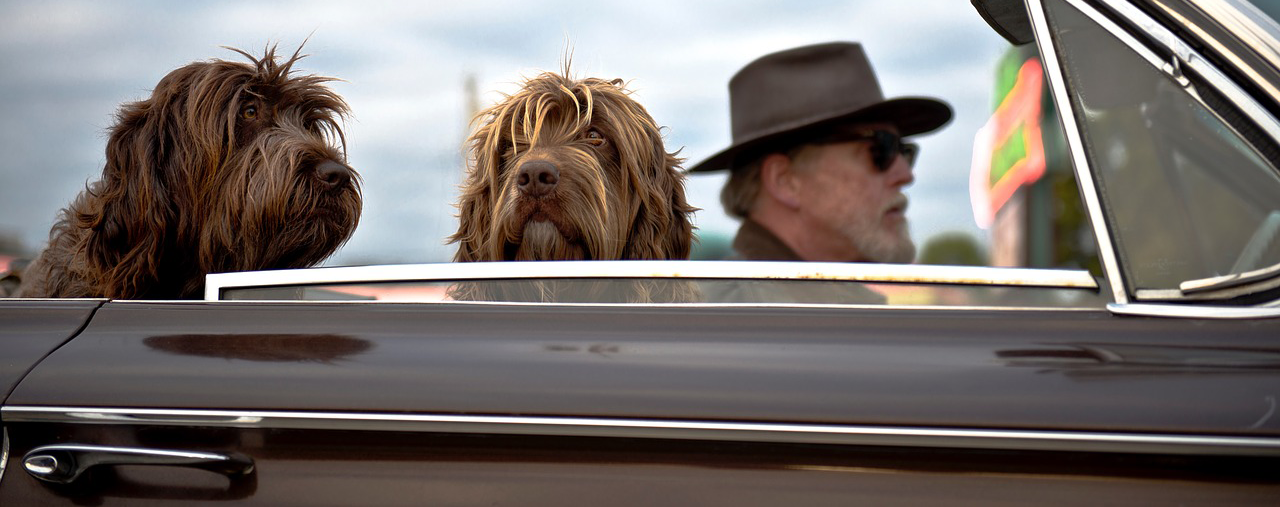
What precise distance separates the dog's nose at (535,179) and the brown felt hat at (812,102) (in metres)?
1.62

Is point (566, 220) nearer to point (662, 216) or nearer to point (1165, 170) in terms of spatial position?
point (662, 216)

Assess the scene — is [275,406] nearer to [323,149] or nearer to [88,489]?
[88,489]

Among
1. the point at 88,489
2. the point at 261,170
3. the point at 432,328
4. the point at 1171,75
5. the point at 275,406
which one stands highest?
the point at 1171,75

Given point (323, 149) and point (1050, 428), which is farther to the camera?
point (323, 149)

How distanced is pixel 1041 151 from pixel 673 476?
19.7ft

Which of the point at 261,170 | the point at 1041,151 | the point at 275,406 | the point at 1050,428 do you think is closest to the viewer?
the point at 1050,428

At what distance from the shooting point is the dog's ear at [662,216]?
2.17 metres

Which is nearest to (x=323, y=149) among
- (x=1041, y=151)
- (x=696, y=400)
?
(x=696, y=400)

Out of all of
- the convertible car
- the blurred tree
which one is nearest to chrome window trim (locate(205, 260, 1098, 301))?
the convertible car

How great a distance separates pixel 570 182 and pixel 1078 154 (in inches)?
40.9

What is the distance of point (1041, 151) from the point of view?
6.52 m

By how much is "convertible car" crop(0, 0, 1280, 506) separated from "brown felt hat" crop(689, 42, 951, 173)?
221cm

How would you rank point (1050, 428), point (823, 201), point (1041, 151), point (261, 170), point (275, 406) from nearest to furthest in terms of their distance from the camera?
1. point (1050, 428)
2. point (275, 406)
3. point (261, 170)
4. point (823, 201)
5. point (1041, 151)

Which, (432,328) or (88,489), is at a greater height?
(432,328)
